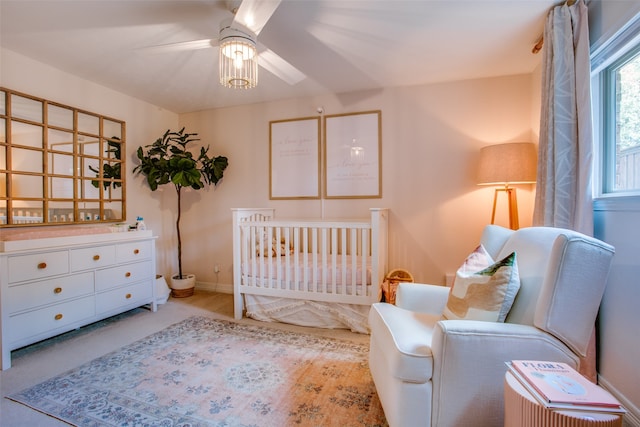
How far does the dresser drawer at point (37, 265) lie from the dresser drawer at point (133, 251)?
0.43m

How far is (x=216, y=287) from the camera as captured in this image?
3.71 meters

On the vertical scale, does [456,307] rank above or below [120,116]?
below

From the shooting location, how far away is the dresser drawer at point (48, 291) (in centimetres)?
198

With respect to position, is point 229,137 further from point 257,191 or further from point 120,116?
point 120,116

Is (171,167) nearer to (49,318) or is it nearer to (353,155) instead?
(49,318)

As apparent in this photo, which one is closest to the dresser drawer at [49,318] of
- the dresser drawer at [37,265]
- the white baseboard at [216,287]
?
the dresser drawer at [37,265]

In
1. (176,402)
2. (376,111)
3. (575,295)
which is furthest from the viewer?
(376,111)

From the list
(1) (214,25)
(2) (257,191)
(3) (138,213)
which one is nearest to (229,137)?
(2) (257,191)

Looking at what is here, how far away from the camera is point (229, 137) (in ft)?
11.9

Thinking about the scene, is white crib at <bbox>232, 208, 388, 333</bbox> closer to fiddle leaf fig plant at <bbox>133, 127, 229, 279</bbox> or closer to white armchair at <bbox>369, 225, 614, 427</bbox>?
fiddle leaf fig plant at <bbox>133, 127, 229, 279</bbox>

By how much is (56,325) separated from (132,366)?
33.3 inches

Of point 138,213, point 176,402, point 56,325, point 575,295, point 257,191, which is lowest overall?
point 176,402

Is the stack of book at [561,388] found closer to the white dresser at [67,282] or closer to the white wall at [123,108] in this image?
the white dresser at [67,282]

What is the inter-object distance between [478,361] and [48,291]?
2862mm
